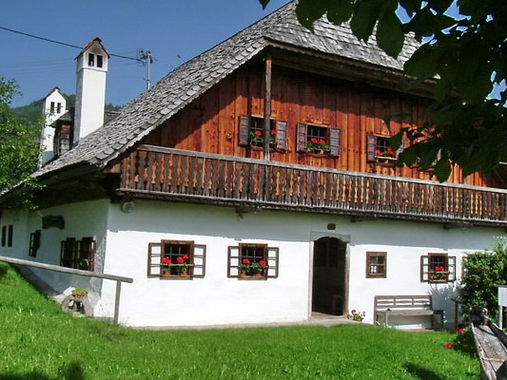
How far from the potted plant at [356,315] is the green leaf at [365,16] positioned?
13.4 m

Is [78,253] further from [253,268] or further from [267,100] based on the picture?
[267,100]

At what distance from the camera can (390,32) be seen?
197 centimetres

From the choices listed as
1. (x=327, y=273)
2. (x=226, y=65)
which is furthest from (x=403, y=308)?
(x=226, y=65)

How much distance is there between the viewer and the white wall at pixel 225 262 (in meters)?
12.5

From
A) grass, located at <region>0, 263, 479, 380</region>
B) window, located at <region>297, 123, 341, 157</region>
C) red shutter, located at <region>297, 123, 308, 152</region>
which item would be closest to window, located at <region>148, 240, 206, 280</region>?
grass, located at <region>0, 263, 479, 380</region>

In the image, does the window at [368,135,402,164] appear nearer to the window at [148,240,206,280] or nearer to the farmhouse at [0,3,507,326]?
the farmhouse at [0,3,507,326]

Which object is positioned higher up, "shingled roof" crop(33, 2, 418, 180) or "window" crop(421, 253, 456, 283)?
"shingled roof" crop(33, 2, 418, 180)

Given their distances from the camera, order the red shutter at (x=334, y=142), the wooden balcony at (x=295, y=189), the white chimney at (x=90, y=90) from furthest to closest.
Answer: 1. the white chimney at (x=90, y=90)
2. the red shutter at (x=334, y=142)
3. the wooden balcony at (x=295, y=189)

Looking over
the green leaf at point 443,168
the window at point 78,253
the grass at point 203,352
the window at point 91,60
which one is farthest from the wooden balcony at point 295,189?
the green leaf at point 443,168

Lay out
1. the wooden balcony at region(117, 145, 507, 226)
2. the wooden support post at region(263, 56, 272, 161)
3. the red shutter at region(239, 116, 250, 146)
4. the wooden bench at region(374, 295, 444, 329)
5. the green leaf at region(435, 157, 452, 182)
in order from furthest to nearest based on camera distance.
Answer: the wooden bench at region(374, 295, 444, 329) < the red shutter at region(239, 116, 250, 146) < the wooden support post at region(263, 56, 272, 161) < the wooden balcony at region(117, 145, 507, 226) < the green leaf at region(435, 157, 452, 182)

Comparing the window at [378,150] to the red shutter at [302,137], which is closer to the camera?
the red shutter at [302,137]

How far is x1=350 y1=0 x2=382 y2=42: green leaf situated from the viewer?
2.01 m

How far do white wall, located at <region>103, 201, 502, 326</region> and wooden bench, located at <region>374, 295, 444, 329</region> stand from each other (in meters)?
0.18

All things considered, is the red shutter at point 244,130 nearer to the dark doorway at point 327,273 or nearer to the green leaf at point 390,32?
the dark doorway at point 327,273
